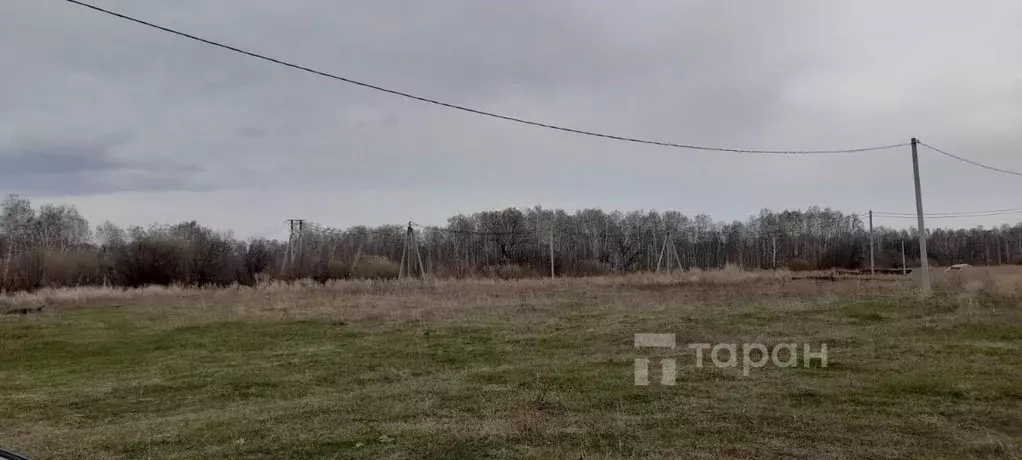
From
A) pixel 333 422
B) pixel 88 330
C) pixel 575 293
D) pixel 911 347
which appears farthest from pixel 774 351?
pixel 88 330

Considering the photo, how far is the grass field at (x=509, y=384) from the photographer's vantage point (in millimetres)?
4902

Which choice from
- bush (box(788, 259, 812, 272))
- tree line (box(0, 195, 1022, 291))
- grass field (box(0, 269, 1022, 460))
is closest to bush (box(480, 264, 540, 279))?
tree line (box(0, 195, 1022, 291))

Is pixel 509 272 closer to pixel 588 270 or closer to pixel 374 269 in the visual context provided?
pixel 588 270

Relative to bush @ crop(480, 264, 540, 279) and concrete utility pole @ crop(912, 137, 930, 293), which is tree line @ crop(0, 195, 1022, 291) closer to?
bush @ crop(480, 264, 540, 279)

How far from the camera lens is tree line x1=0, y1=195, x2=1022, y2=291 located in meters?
30.0

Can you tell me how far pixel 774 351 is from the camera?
29.1 feet

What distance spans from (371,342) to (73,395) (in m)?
4.48

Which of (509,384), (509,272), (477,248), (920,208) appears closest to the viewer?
(509,384)

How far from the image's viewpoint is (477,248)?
176ft

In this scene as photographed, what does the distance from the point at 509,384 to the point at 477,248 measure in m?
46.4

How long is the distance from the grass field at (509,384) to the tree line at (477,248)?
1568 centimetres

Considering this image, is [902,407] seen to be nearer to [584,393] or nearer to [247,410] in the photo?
[584,393]

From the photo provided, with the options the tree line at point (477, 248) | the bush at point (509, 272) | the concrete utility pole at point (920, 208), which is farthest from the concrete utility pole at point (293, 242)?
the concrete utility pole at point (920, 208)

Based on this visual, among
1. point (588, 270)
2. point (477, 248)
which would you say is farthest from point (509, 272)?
point (477, 248)
